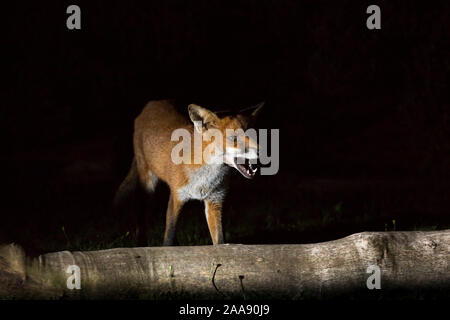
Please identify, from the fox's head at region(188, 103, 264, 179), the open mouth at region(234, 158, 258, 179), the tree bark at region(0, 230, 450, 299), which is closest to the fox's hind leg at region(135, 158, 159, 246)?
the fox's head at region(188, 103, 264, 179)

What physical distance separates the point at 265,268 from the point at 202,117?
1.81 metres

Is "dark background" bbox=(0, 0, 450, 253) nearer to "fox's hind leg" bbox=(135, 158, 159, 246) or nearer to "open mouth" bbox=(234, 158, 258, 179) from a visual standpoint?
"fox's hind leg" bbox=(135, 158, 159, 246)

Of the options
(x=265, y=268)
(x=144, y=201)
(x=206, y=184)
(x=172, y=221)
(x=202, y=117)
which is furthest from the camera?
(x=144, y=201)

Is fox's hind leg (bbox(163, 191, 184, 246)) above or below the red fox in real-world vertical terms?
→ below

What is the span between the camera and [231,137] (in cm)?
565

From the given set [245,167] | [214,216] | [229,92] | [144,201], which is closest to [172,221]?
[214,216]

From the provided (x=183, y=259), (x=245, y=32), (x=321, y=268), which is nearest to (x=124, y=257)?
(x=183, y=259)

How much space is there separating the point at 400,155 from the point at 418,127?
2.72 m

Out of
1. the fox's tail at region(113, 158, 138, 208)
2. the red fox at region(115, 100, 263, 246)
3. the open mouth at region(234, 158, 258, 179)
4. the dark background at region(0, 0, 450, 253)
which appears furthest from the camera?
the dark background at region(0, 0, 450, 253)

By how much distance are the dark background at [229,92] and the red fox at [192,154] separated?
66cm

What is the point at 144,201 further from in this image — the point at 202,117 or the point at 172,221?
the point at 202,117

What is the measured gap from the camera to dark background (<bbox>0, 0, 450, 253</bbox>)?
7.74 meters

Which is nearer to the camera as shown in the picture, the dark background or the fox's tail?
the fox's tail

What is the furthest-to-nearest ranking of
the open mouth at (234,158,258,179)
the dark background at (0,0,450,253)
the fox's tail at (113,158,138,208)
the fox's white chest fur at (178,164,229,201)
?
the dark background at (0,0,450,253) < the fox's tail at (113,158,138,208) < the fox's white chest fur at (178,164,229,201) < the open mouth at (234,158,258,179)
